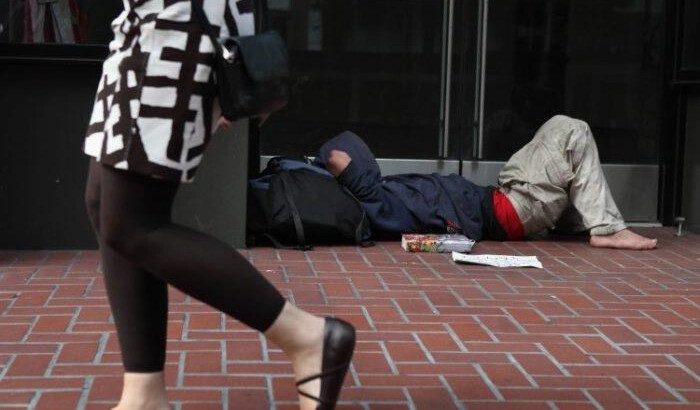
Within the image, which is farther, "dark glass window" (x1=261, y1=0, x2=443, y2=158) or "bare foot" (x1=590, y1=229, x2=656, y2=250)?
"dark glass window" (x1=261, y1=0, x2=443, y2=158)

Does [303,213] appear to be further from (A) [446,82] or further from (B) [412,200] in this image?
(A) [446,82]

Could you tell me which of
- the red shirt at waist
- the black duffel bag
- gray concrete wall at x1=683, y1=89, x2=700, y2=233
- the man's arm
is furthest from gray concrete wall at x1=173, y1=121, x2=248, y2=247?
gray concrete wall at x1=683, y1=89, x2=700, y2=233

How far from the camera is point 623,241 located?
6332 mm

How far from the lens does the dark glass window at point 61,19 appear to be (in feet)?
19.0

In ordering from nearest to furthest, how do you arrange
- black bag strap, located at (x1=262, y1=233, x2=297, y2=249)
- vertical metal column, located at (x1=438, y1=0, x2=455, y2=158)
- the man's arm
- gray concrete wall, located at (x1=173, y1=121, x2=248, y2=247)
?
Answer: gray concrete wall, located at (x1=173, y1=121, x2=248, y2=247) < black bag strap, located at (x1=262, y1=233, x2=297, y2=249) < the man's arm < vertical metal column, located at (x1=438, y1=0, x2=455, y2=158)

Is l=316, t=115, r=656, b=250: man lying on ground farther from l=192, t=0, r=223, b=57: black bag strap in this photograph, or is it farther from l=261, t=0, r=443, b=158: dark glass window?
l=192, t=0, r=223, b=57: black bag strap

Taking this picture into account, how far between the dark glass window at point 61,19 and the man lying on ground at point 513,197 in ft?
4.62

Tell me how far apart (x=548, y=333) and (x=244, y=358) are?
1.17 metres

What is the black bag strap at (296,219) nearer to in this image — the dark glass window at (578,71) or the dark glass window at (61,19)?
the dark glass window at (61,19)

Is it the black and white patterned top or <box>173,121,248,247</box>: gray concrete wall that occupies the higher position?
the black and white patterned top

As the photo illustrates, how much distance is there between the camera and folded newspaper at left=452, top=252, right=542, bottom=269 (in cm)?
566

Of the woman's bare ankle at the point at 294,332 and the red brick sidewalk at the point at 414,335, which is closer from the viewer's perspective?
the woman's bare ankle at the point at 294,332

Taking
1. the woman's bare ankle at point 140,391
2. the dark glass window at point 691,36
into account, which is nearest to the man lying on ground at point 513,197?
the dark glass window at point 691,36

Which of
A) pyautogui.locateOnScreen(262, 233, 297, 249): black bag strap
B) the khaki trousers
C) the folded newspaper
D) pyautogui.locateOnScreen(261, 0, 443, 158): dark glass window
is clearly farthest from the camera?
pyautogui.locateOnScreen(261, 0, 443, 158): dark glass window
